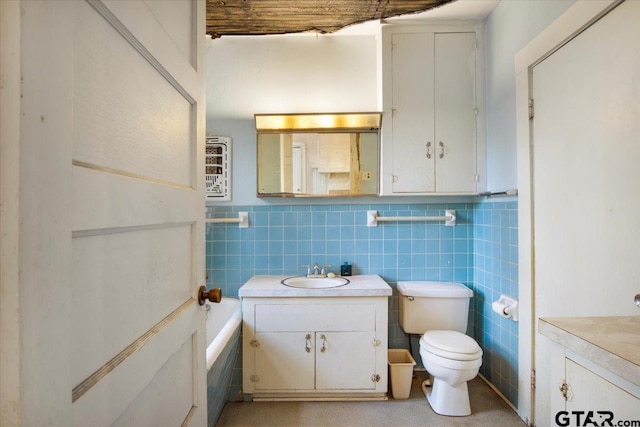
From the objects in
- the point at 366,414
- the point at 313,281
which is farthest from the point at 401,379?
the point at 313,281

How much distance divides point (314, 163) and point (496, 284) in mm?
1502

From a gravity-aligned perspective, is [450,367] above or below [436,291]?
below

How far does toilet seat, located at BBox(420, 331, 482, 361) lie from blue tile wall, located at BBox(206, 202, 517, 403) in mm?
511

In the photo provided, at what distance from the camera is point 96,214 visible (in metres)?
0.48

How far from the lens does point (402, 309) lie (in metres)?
2.41

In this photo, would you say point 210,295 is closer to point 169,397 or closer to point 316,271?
point 169,397

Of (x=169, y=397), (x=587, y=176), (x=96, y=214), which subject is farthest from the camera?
(x=587, y=176)

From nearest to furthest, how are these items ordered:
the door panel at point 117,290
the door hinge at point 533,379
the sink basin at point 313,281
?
the door panel at point 117,290 < the door hinge at point 533,379 < the sink basin at point 313,281

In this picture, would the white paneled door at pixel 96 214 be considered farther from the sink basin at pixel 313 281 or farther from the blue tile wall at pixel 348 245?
the blue tile wall at pixel 348 245

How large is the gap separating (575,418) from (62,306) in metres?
1.10

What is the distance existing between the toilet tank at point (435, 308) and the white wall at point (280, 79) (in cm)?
142

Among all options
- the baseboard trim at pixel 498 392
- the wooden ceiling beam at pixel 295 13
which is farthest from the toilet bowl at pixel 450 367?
the wooden ceiling beam at pixel 295 13

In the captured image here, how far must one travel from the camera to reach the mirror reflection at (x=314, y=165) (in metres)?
2.47

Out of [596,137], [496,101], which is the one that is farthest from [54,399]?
[496,101]
